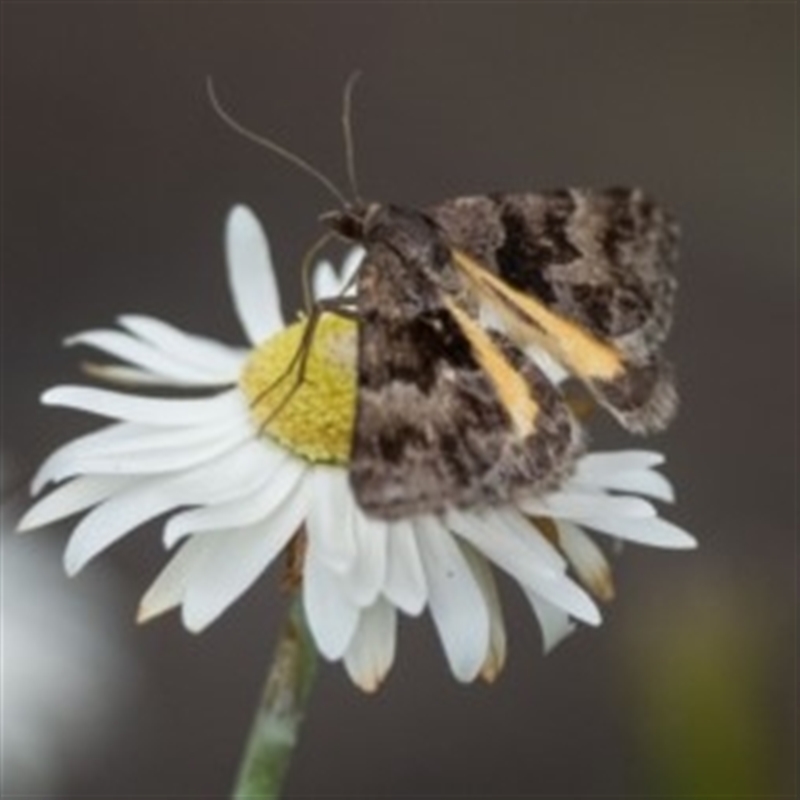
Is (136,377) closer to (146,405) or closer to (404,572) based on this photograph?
(146,405)

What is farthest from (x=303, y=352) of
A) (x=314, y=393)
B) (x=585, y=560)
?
(x=585, y=560)

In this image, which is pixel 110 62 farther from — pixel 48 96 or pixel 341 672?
pixel 341 672

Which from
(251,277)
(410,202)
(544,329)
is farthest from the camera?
(410,202)

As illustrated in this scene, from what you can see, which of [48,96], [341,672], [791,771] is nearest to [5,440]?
[341,672]

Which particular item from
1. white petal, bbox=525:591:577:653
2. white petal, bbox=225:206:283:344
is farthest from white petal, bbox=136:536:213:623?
white petal, bbox=225:206:283:344

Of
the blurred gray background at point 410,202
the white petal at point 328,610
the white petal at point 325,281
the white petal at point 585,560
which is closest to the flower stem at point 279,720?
the white petal at point 328,610

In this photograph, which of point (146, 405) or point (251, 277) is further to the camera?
point (251, 277)

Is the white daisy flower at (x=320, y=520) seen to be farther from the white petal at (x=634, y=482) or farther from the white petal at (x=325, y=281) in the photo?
the white petal at (x=325, y=281)

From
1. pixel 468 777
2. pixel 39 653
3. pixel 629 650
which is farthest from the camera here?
pixel 468 777
